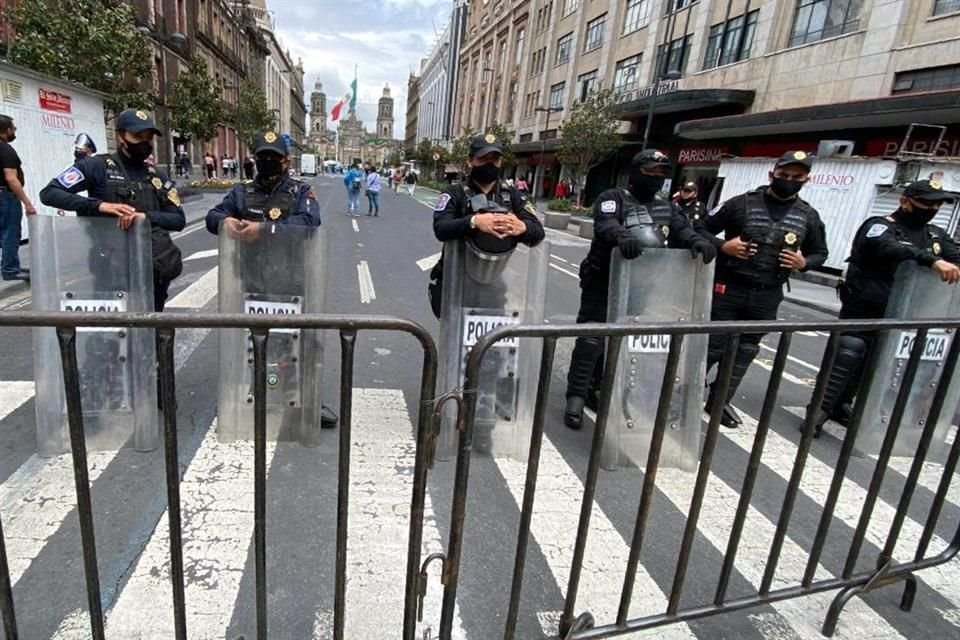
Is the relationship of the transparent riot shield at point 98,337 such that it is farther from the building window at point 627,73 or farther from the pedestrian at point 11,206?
the building window at point 627,73

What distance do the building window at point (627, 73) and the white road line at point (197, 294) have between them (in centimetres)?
3010

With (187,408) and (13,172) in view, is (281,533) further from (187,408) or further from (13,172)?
(13,172)

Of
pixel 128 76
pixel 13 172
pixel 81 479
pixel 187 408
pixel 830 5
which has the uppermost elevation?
pixel 830 5

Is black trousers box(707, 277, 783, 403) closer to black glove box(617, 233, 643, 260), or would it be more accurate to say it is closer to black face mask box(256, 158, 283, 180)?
black glove box(617, 233, 643, 260)

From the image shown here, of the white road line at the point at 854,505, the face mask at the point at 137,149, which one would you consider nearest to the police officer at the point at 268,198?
the face mask at the point at 137,149

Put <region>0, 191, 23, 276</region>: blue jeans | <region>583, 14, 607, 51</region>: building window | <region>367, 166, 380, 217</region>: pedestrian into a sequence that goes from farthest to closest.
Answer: <region>583, 14, 607, 51</region>: building window < <region>367, 166, 380, 217</region>: pedestrian < <region>0, 191, 23, 276</region>: blue jeans

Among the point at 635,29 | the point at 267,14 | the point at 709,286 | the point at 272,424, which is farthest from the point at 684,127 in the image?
the point at 267,14

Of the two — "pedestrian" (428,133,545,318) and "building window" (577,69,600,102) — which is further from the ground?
"building window" (577,69,600,102)

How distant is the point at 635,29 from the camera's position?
3216 centimetres

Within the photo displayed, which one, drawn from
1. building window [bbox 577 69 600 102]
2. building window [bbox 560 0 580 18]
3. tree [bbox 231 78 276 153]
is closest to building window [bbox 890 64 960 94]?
building window [bbox 577 69 600 102]

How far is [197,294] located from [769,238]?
6710 mm

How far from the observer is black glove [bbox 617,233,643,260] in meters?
3.40

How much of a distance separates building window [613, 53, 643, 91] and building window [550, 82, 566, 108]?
849 centimetres

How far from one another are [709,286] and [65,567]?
376 cm
